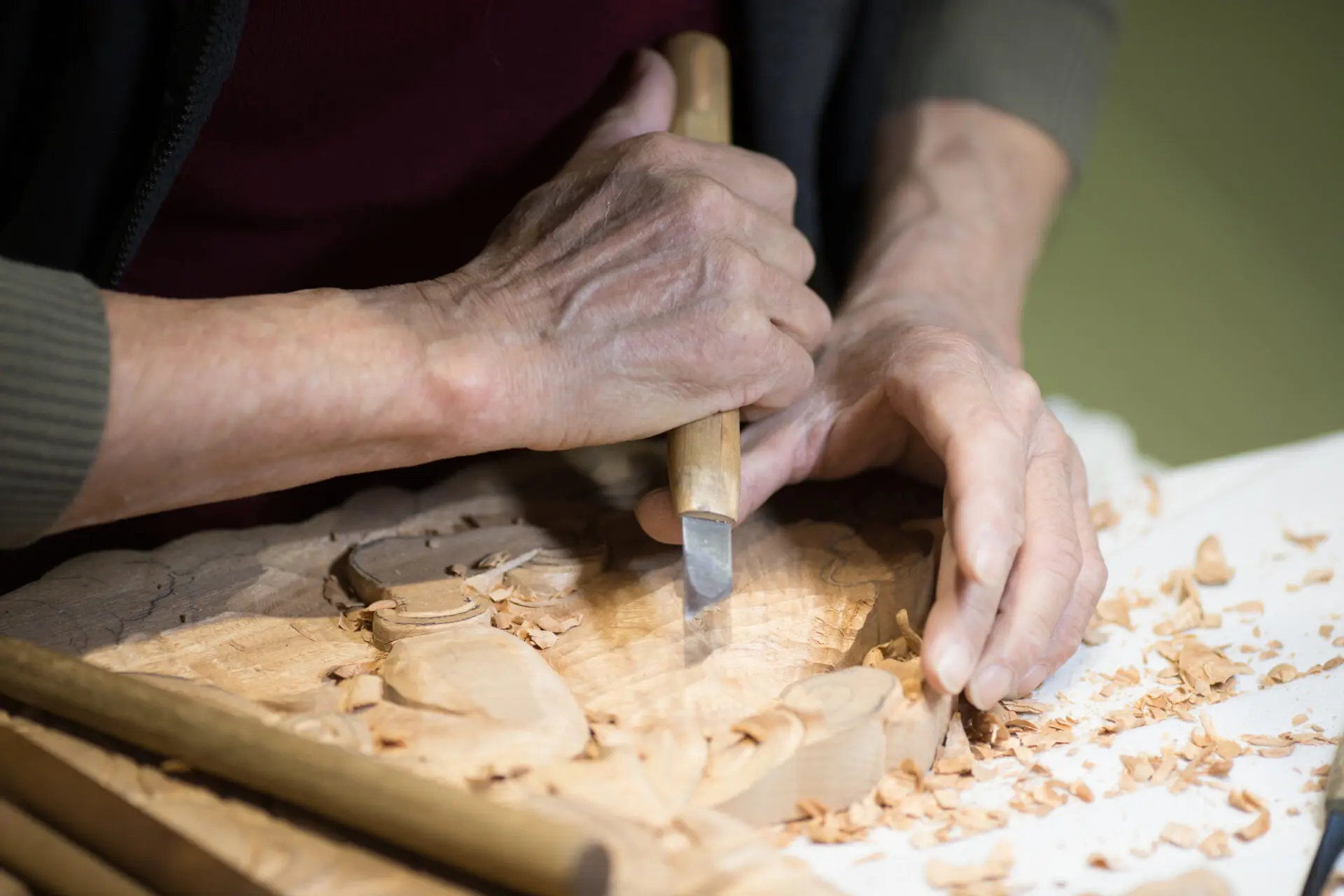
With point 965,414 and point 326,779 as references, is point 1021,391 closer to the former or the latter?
point 965,414

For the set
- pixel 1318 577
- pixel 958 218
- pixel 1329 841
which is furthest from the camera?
pixel 958 218

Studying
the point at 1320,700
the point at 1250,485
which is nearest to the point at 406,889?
Result: the point at 1320,700

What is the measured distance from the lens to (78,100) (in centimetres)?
113

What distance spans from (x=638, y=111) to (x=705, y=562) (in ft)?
1.82

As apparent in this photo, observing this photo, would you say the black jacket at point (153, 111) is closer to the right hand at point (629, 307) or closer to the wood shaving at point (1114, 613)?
the right hand at point (629, 307)

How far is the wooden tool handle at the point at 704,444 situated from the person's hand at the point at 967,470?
55 mm

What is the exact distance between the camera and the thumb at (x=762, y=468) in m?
1.08

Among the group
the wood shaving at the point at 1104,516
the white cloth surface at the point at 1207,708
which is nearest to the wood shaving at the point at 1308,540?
the white cloth surface at the point at 1207,708

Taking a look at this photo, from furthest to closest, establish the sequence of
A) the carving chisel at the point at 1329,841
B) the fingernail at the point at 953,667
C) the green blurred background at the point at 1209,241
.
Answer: the green blurred background at the point at 1209,241, the fingernail at the point at 953,667, the carving chisel at the point at 1329,841

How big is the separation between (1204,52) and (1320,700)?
1840 mm

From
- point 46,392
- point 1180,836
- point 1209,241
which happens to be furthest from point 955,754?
point 1209,241

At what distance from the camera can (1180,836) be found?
32.8 inches

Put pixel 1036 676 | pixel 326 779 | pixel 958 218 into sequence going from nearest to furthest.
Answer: pixel 326 779, pixel 1036 676, pixel 958 218

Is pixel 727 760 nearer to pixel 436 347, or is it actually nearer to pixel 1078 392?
pixel 436 347
